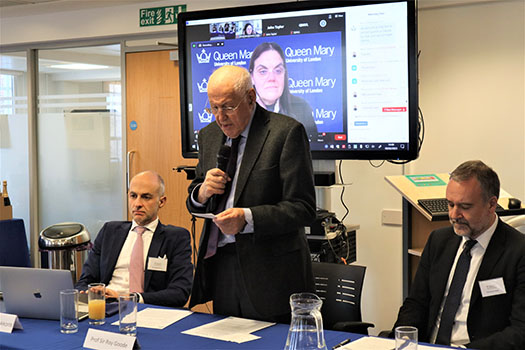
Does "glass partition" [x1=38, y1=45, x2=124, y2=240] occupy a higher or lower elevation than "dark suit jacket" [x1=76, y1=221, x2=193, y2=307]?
higher

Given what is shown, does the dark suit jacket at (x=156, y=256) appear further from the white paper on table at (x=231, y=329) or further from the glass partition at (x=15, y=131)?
the glass partition at (x=15, y=131)

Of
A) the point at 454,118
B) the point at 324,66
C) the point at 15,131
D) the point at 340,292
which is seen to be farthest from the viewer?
the point at 15,131

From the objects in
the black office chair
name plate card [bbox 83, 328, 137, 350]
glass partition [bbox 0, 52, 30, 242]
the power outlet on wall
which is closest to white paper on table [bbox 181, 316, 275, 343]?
name plate card [bbox 83, 328, 137, 350]

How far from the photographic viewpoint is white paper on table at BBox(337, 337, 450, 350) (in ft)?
6.27

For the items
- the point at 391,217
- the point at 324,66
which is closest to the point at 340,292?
the point at 324,66

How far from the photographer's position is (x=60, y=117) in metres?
6.21

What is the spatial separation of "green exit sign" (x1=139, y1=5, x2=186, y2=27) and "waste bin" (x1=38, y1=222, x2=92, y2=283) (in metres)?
1.93

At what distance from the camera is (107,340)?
78.6 inches

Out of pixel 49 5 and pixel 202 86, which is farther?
pixel 49 5

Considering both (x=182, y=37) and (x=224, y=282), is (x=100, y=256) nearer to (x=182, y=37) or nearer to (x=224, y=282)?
(x=224, y=282)

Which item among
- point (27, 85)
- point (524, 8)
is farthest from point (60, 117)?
point (524, 8)

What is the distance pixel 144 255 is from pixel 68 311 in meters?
0.85

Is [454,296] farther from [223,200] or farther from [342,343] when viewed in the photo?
[223,200]

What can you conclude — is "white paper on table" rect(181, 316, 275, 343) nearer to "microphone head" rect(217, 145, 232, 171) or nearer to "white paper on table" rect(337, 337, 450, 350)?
"white paper on table" rect(337, 337, 450, 350)
